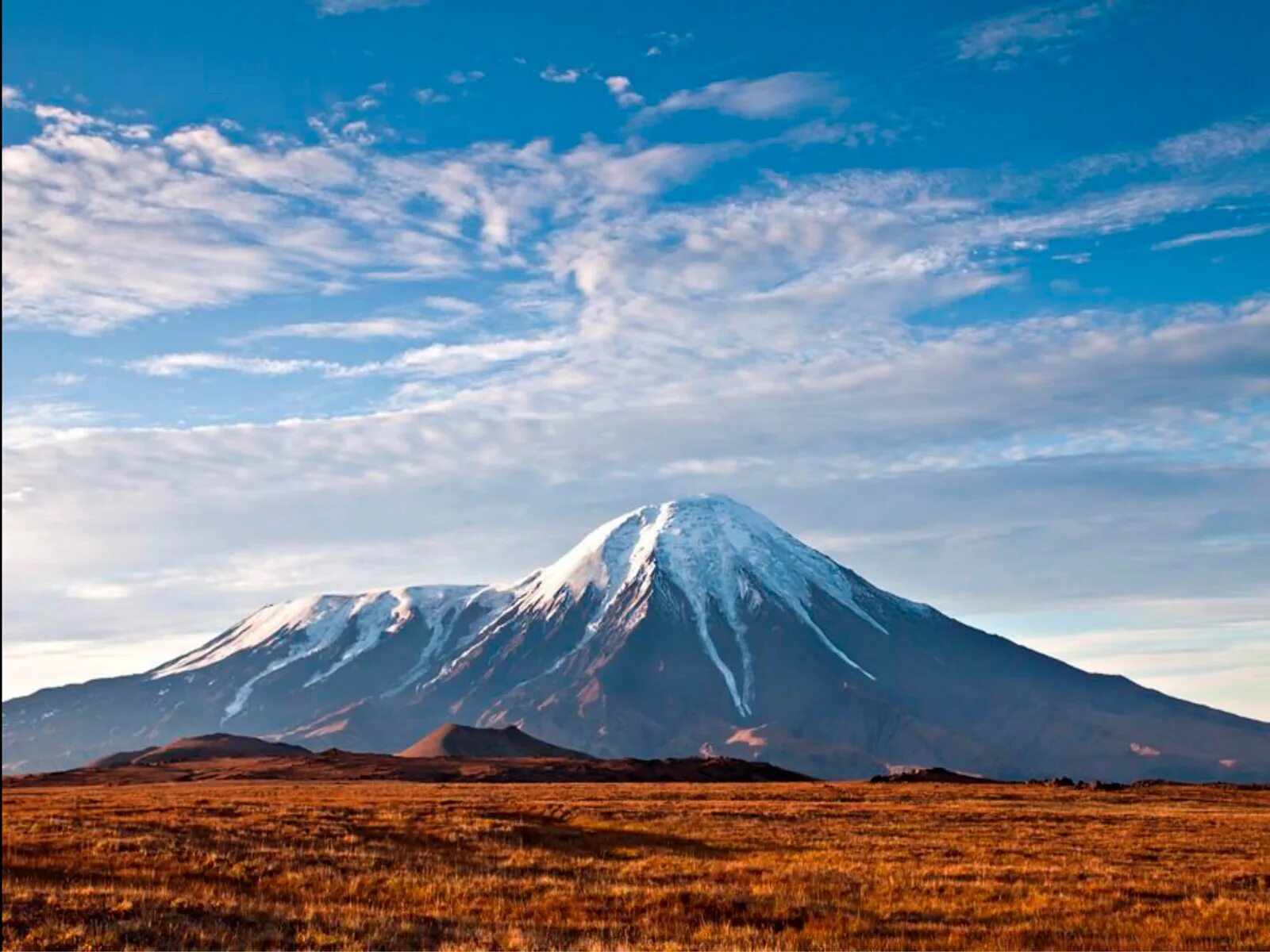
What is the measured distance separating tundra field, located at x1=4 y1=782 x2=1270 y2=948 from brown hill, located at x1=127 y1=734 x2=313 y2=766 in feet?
412

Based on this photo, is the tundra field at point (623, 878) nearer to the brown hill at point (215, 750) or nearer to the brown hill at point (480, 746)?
the brown hill at point (215, 750)

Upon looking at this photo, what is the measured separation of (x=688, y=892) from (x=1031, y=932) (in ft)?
26.3

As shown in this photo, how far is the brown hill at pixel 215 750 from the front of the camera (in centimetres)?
17500

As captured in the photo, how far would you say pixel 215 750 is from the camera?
604ft

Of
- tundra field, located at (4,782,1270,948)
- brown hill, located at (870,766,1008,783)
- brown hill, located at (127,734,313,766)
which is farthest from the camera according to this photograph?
brown hill, located at (127,734,313,766)

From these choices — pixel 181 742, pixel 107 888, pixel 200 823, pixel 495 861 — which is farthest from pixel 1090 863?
pixel 181 742

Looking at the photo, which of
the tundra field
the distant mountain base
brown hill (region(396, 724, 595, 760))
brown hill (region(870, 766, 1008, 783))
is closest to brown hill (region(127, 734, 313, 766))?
the distant mountain base

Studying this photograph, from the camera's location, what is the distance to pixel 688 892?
28.9 meters

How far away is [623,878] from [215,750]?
548ft

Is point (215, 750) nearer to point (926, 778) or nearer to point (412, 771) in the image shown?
point (412, 771)

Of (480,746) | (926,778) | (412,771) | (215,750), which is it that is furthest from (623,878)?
(215,750)

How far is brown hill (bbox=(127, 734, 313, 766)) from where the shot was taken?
175m

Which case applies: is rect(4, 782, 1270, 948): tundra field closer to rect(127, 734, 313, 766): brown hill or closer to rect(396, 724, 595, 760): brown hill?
rect(127, 734, 313, 766): brown hill

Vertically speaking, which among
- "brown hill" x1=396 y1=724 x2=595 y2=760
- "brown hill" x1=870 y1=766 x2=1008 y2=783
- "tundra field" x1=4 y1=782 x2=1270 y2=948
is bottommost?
"tundra field" x1=4 y1=782 x2=1270 y2=948
